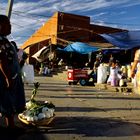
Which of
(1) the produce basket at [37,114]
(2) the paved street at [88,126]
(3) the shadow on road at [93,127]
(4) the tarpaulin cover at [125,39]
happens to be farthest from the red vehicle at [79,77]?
(1) the produce basket at [37,114]

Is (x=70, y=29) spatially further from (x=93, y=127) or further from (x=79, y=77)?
(x=93, y=127)

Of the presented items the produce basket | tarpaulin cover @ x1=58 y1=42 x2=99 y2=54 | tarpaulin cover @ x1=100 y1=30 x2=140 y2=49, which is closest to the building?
tarpaulin cover @ x1=58 y1=42 x2=99 y2=54

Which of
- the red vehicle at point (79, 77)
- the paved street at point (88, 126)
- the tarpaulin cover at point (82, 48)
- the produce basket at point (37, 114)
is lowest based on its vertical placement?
the red vehicle at point (79, 77)

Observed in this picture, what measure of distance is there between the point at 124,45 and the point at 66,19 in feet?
83.5

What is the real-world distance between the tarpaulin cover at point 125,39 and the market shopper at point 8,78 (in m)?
17.4

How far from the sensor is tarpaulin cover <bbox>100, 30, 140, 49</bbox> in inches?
977

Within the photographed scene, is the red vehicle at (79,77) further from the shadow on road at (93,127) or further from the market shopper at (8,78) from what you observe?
the market shopper at (8,78)

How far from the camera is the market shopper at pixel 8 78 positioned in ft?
23.6

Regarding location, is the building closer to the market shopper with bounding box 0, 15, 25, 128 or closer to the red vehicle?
the red vehicle

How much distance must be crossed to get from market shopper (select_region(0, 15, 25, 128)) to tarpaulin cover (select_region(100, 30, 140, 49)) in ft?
57.0

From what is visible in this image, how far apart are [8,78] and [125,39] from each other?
19541 millimetres

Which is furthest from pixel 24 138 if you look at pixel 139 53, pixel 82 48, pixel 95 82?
pixel 82 48

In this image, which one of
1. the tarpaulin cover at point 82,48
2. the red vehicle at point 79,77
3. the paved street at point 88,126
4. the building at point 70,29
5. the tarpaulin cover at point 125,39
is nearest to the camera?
the paved street at point 88,126

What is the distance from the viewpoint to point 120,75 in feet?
69.1
